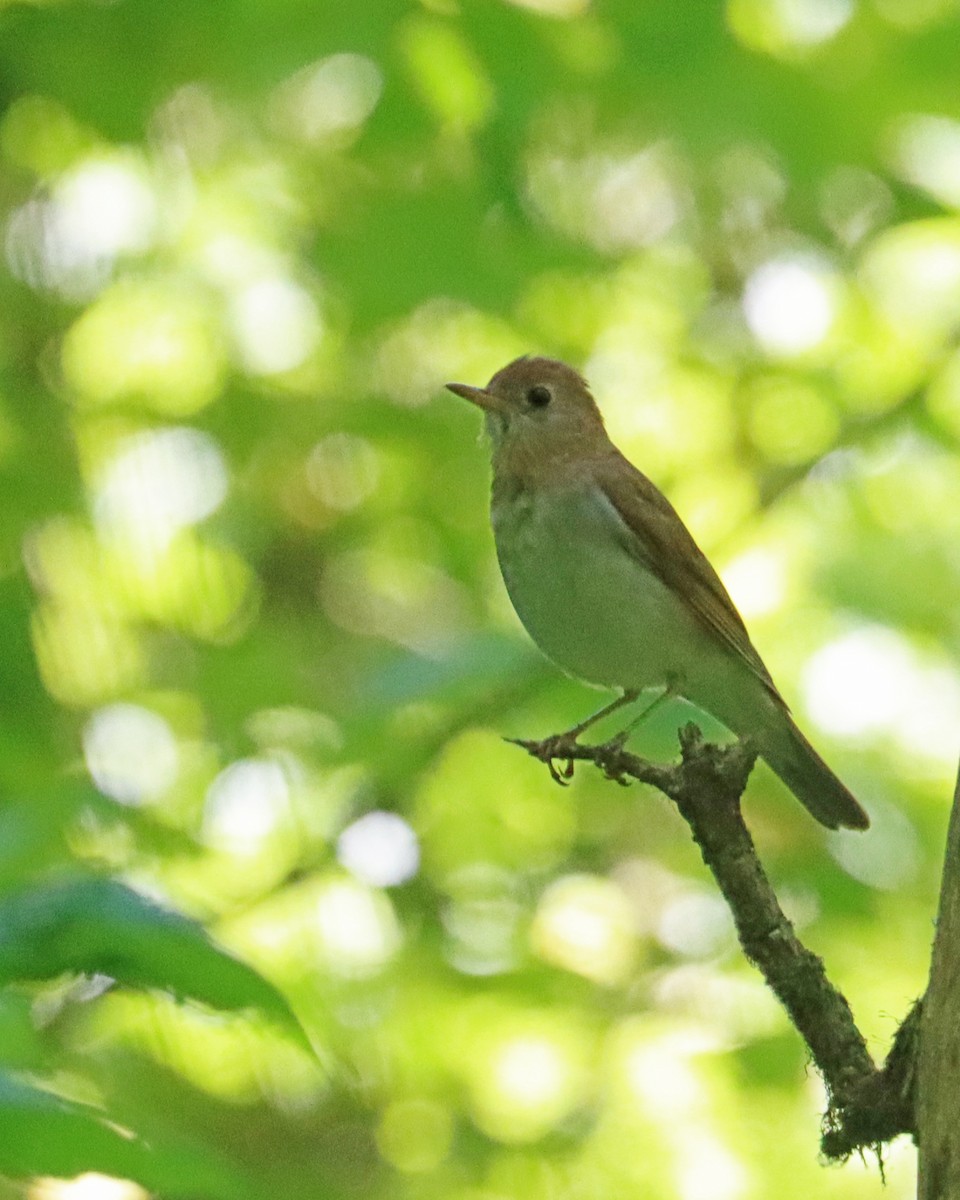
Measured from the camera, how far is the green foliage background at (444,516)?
12.3 ft

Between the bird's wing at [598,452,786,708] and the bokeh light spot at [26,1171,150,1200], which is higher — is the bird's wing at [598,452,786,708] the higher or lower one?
the higher one

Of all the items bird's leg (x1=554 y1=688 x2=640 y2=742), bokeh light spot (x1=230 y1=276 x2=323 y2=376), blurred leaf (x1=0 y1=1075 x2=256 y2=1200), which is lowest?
blurred leaf (x1=0 y1=1075 x2=256 y2=1200)

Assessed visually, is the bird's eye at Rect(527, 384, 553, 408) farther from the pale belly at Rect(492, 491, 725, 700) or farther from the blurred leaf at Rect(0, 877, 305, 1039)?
the blurred leaf at Rect(0, 877, 305, 1039)

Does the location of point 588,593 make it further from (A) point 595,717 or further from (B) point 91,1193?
(B) point 91,1193

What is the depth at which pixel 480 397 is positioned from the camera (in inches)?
202

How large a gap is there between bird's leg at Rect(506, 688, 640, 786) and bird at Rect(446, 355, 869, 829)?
16 mm

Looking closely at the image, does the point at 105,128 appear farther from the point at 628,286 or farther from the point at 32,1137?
the point at 32,1137

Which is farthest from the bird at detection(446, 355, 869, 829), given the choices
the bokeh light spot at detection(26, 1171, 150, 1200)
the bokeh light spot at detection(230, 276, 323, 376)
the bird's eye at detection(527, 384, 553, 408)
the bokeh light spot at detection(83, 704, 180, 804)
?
the bokeh light spot at detection(26, 1171, 150, 1200)

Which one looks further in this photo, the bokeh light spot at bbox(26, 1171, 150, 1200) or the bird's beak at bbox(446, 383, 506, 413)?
the bird's beak at bbox(446, 383, 506, 413)

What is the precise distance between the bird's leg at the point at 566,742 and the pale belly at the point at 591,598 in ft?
0.30

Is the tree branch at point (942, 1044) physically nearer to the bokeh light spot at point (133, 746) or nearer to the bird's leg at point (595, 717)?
the bird's leg at point (595, 717)

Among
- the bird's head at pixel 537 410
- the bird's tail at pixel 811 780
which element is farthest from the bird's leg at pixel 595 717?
the bird's head at pixel 537 410

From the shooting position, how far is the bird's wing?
183 inches

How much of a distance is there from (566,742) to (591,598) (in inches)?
21.1
